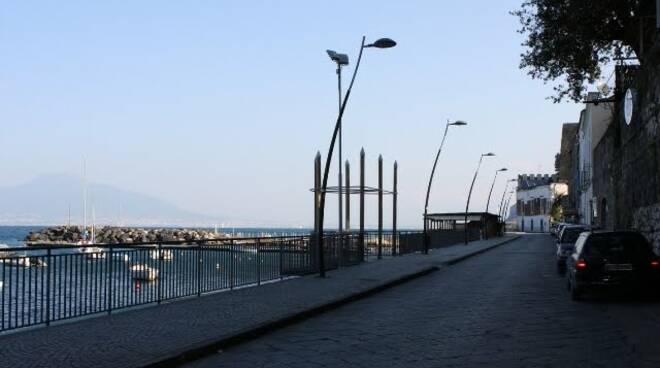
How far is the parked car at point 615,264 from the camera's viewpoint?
1468 cm

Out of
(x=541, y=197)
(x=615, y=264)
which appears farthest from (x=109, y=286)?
(x=541, y=197)

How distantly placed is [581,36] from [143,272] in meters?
24.4

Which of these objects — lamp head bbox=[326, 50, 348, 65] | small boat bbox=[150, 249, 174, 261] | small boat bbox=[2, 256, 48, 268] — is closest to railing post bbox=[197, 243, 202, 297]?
small boat bbox=[150, 249, 174, 261]

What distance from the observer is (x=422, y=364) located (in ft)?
27.3

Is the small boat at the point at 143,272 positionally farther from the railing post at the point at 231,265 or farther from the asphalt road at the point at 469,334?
the railing post at the point at 231,265

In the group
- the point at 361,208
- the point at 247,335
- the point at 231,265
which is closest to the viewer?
the point at 247,335

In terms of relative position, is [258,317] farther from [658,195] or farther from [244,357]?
[658,195]

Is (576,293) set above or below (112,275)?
below

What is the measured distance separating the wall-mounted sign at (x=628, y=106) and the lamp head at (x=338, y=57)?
38.4 ft

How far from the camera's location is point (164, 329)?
1048cm

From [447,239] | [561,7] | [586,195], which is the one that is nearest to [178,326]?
[561,7]

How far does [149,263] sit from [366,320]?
403cm

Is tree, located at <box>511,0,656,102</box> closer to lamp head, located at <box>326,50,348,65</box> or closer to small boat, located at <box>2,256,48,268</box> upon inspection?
lamp head, located at <box>326,50,348,65</box>

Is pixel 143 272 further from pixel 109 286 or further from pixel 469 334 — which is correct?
pixel 469 334
